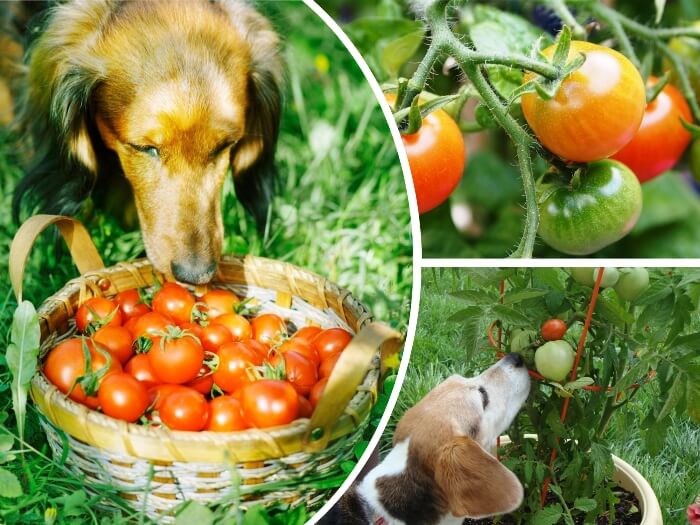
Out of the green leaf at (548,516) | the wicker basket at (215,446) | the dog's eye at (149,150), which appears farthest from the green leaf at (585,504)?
the dog's eye at (149,150)

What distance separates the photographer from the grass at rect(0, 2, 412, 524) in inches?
69.5

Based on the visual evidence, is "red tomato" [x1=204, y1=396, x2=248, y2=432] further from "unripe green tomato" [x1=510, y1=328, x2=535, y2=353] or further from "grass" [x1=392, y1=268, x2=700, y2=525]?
"unripe green tomato" [x1=510, y1=328, x2=535, y2=353]

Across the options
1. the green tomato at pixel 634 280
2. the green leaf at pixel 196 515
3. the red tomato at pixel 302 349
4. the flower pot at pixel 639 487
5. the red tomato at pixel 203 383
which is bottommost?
the flower pot at pixel 639 487

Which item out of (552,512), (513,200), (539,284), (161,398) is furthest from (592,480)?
(161,398)

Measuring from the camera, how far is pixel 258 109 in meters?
1.56

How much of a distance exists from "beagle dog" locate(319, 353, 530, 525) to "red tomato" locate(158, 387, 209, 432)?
0.28m

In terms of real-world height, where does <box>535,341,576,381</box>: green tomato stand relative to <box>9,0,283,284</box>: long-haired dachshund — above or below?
below

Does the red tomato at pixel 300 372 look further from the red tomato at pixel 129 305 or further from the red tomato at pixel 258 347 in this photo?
the red tomato at pixel 129 305

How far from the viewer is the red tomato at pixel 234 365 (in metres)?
1.44

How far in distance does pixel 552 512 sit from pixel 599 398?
21cm

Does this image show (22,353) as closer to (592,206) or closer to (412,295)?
(412,295)

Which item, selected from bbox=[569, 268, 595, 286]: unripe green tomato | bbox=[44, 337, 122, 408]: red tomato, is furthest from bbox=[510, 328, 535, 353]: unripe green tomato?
bbox=[44, 337, 122, 408]: red tomato

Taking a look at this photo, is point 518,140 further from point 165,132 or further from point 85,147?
point 85,147

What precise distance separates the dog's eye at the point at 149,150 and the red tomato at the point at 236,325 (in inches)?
13.5
